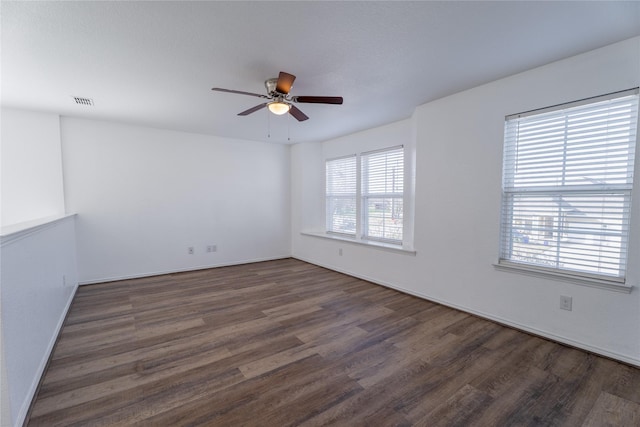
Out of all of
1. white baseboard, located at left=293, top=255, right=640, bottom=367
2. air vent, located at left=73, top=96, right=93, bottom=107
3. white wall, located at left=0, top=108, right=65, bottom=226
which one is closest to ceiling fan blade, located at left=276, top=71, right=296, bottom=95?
air vent, located at left=73, top=96, right=93, bottom=107

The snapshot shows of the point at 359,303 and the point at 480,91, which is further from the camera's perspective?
the point at 359,303

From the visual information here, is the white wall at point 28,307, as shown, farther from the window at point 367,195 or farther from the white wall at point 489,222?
the window at point 367,195

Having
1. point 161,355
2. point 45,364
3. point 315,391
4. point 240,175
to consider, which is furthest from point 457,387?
point 240,175

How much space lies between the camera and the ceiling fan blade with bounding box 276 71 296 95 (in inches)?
86.6

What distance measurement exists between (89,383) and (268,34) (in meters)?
2.79

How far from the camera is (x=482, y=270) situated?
2.93 metres

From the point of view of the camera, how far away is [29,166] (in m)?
3.62

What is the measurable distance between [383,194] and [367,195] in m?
0.35

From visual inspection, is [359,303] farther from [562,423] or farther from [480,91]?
[480,91]

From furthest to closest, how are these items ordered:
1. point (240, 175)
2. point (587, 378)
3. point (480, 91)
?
point (240, 175), point (480, 91), point (587, 378)

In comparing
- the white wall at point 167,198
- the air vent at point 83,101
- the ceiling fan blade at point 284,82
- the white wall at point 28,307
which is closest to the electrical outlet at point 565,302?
the ceiling fan blade at point 284,82

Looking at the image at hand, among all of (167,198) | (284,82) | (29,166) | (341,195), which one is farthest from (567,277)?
(29,166)

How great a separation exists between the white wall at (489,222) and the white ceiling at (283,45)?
7.4 inches

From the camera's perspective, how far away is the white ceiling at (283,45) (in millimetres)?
1743
